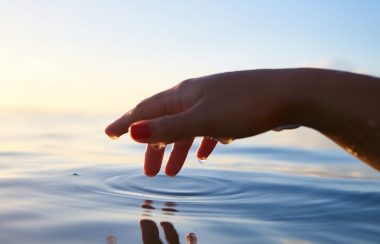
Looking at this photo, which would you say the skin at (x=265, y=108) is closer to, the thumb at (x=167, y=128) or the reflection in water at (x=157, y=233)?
the thumb at (x=167, y=128)

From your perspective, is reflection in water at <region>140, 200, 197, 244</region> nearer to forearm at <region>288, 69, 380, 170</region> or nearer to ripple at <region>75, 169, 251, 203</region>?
ripple at <region>75, 169, 251, 203</region>

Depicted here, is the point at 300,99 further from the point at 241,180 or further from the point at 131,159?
the point at 131,159

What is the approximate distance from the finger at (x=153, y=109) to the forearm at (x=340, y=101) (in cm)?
51

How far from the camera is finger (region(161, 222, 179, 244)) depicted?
2.26m

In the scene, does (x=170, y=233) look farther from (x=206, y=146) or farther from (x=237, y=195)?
(x=237, y=195)

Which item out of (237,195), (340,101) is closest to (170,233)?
(340,101)

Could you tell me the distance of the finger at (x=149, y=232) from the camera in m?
2.25

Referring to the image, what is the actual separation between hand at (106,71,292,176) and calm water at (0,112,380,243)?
2.07 ft

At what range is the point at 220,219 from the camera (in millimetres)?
2670

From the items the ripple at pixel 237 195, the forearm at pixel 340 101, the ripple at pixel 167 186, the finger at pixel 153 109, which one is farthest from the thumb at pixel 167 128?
the ripple at pixel 167 186

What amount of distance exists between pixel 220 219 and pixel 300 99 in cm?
95

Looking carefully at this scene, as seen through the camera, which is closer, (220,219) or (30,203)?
(220,219)

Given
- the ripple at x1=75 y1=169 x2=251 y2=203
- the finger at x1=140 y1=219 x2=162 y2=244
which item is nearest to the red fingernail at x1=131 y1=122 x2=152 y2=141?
the finger at x1=140 y1=219 x2=162 y2=244

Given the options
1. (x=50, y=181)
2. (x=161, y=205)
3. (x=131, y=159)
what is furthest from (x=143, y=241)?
(x=131, y=159)
